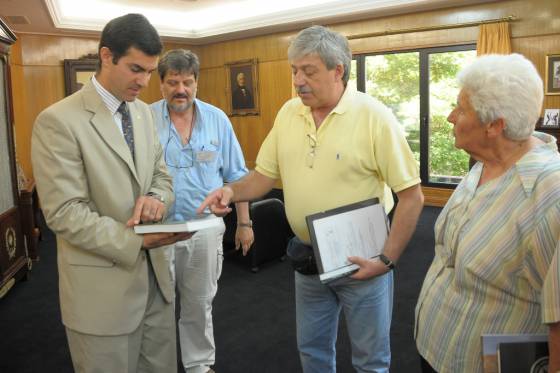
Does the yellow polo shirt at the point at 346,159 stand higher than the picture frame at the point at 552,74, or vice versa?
the picture frame at the point at 552,74

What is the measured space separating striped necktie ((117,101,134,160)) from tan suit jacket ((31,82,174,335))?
2 cm

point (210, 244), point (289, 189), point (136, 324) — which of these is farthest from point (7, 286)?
point (289, 189)

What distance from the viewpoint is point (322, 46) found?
182 cm

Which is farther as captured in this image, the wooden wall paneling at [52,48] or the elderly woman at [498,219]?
the wooden wall paneling at [52,48]

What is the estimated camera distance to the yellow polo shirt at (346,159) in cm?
182

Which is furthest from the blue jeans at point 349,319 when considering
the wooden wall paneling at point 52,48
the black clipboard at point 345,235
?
the wooden wall paneling at point 52,48

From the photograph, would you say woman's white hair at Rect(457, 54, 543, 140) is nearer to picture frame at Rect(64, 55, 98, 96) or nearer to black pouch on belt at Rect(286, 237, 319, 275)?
black pouch on belt at Rect(286, 237, 319, 275)

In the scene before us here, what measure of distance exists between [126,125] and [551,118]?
19.9 feet

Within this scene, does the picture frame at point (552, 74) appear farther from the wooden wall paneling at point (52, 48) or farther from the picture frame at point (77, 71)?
the wooden wall paneling at point (52, 48)

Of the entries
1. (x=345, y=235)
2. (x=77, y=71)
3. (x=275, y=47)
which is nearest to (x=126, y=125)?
(x=345, y=235)

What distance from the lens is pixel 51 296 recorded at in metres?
4.33

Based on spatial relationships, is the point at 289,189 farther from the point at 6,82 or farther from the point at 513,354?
the point at 6,82

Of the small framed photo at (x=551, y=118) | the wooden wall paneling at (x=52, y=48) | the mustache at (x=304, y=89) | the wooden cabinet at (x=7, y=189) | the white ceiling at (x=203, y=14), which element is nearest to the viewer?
the mustache at (x=304, y=89)

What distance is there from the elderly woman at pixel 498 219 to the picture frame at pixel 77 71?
28.1ft
